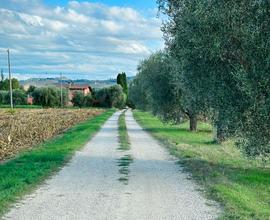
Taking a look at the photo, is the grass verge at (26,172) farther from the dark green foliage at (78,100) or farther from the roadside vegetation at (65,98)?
the dark green foliage at (78,100)

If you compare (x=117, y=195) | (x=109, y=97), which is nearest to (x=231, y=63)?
(x=117, y=195)

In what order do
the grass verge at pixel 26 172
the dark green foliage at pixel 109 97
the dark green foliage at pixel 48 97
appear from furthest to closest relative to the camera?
the dark green foliage at pixel 109 97
the dark green foliage at pixel 48 97
the grass verge at pixel 26 172

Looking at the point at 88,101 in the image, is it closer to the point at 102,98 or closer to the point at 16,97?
the point at 102,98

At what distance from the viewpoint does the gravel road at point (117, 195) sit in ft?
31.5

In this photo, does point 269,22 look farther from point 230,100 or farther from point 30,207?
point 30,207

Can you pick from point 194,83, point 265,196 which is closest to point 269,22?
point 194,83

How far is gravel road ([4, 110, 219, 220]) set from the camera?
960 centimetres

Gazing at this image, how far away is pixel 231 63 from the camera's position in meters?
15.5

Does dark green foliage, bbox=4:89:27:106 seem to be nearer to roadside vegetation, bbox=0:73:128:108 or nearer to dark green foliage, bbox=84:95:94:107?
roadside vegetation, bbox=0:73:128:108

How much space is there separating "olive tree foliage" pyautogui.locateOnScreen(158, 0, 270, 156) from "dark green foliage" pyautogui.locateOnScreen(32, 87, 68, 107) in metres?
117

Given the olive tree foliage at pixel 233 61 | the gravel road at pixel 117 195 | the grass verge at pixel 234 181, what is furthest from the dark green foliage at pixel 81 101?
the olive tree foliage at pixel 233 61

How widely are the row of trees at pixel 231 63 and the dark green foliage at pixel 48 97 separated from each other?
4569 inches

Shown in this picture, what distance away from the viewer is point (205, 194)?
11.8m

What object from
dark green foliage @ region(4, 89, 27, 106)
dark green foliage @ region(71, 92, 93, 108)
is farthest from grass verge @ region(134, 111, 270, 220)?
dark green foliage @ region(4, 89, 27, 106)
